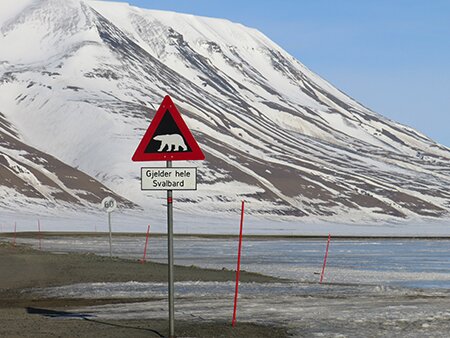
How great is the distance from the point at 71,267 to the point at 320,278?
26.7 ft

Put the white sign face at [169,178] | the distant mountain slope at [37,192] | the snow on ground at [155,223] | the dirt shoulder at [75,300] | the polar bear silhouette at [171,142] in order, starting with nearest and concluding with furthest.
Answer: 1. the polar bear silhouette at [171,142]
2. the white sign face at [169,178]
3. the dirt shoulder at [75,300]
4. the snow on ground at [155,223]
5. the distant mountain slope at [37,192]

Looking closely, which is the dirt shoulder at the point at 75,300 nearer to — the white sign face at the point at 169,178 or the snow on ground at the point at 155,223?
the white sign face at the point at 169,178

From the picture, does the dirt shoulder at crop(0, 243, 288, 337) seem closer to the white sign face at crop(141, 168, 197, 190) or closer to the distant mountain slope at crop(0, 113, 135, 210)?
the white sign face at crop(141, 168, 197, 190)

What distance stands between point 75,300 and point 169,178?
888 cm

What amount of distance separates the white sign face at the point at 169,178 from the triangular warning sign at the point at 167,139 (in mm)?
201

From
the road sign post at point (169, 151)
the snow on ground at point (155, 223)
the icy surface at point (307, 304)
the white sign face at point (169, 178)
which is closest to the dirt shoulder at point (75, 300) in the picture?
the icy surface at point (307, 304)

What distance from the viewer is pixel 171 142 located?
16.4 m

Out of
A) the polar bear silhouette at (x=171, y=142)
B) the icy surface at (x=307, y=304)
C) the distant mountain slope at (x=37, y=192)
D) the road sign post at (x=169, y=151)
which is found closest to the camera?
the road sign post at (x=169, y=151)

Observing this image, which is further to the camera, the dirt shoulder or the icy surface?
the icy surface

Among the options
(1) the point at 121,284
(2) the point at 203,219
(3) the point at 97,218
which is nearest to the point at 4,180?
(3) the point at 97,218

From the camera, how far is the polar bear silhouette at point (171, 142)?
16359 mm

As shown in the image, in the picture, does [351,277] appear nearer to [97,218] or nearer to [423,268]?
[423,268]

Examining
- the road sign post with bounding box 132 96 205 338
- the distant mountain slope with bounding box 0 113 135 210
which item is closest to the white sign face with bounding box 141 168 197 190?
the road sign post with bounding box 132 96 205 338

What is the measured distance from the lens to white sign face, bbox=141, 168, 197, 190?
54.0ft
